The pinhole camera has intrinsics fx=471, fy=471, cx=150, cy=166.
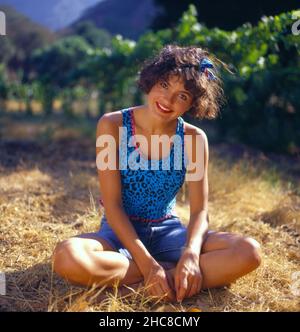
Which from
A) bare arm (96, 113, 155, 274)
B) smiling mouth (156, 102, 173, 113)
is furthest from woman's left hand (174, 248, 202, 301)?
smiling mouth (156, 102, 173, 113)

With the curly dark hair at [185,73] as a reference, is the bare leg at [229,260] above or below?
below

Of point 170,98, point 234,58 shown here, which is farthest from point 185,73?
point 234,58

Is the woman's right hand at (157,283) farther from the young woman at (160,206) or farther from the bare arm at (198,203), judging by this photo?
the bare arm at (198,203)

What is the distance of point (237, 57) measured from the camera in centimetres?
503

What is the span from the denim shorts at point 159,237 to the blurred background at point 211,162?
242 mm

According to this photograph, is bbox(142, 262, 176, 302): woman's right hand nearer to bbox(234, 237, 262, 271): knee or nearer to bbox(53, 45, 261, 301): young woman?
bbox(53, 45, 261, 301): young woman

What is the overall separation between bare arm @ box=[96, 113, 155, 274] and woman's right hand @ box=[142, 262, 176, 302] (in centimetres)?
4

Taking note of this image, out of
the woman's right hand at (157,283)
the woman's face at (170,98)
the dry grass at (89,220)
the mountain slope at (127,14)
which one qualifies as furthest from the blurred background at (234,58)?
the mountain slope at (127,14)

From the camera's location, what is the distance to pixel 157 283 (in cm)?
199

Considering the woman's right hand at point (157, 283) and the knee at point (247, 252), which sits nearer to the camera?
the woman's right hand at point (157, 283)

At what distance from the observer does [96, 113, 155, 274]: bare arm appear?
2.06 metres

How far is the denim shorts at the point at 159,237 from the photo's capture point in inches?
87.3

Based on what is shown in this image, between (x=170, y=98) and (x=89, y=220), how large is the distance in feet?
3.78
